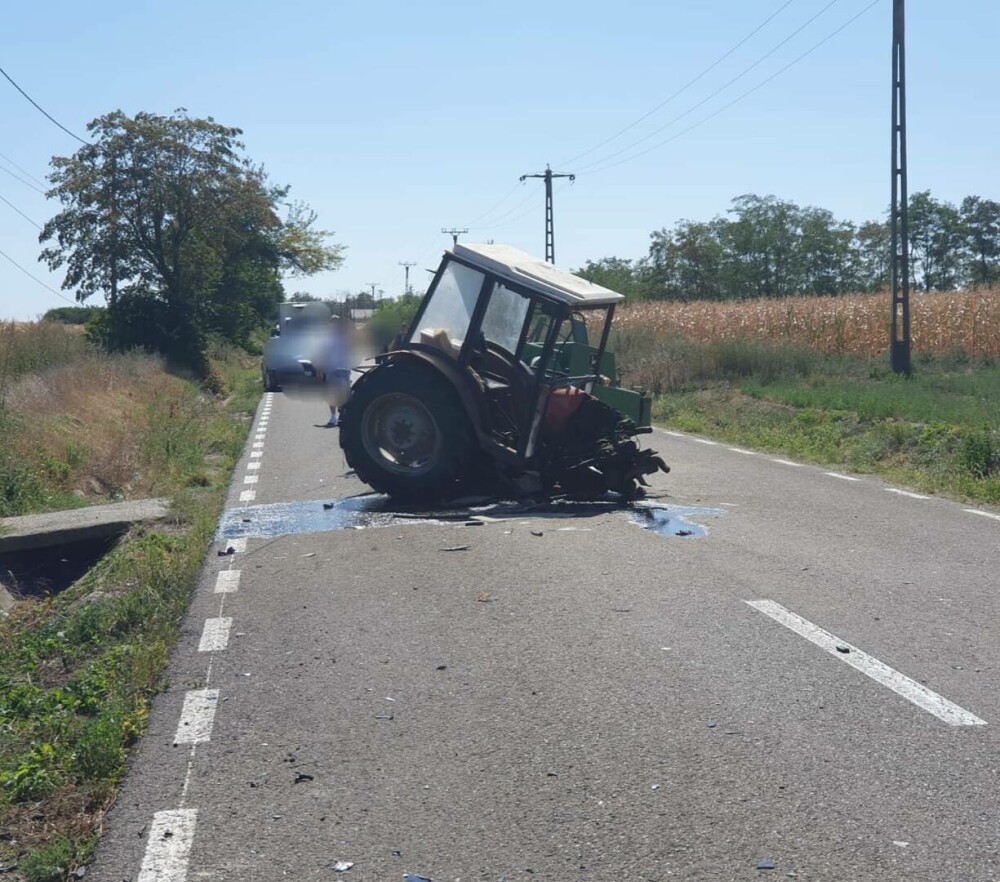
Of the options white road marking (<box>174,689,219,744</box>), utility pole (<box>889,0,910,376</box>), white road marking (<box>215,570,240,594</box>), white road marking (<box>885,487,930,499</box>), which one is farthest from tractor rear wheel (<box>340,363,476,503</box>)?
utility pole (<box>889,0,910,376</box>)

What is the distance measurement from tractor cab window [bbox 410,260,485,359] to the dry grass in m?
18.9

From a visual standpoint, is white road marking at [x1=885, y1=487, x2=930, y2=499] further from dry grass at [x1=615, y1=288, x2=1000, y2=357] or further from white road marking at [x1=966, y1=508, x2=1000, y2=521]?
dry grass at [x1=615, y1=288, x2=1000, y2=357]

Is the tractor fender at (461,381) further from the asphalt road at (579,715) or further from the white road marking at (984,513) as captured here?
the white road marking at (984,513)

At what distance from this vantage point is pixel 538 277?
11.5 m

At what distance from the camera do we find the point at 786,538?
396 inches

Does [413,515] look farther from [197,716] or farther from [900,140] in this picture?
[900,140]

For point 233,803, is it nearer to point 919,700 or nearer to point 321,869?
point 321,869

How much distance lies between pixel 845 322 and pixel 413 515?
22.3 metres

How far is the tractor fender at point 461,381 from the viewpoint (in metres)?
A: 11.5

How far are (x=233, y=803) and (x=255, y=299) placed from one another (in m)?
48.4

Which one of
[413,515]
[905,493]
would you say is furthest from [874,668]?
[905,493]

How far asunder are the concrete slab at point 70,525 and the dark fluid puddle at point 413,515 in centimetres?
84

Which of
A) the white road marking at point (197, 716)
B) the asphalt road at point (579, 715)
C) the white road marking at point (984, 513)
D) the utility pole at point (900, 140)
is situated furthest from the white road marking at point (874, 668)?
the utility pole at point (900, 140)

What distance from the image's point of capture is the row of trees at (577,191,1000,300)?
2773 inches
